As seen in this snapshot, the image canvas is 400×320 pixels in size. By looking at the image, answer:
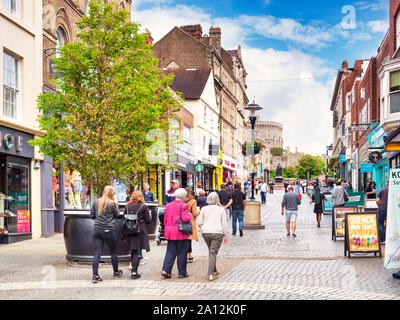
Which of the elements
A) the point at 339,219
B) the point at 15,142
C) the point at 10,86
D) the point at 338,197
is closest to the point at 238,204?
the point at 338,197

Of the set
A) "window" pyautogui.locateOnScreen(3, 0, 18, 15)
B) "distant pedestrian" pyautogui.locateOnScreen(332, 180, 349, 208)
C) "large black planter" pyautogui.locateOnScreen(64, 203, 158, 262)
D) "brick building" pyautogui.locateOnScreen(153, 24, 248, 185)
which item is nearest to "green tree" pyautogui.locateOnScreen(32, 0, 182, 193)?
"large black planter" pyautogui.locateOnScreen(64, 203, 158, 262)

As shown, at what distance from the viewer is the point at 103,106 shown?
1323cm

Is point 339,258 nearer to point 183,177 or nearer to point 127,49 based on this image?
point 127,49

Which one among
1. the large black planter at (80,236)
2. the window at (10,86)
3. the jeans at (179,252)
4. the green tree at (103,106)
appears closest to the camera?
the jeans at (179,252)

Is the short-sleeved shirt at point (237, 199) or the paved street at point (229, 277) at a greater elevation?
the short-sleeved shirt at point (237, 199)

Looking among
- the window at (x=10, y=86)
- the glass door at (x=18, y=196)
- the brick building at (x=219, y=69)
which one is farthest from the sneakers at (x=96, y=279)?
the brick building at (x=219, y=69)

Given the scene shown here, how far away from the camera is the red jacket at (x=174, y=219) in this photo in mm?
10055

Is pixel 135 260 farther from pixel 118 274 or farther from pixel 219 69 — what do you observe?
pixel 219 69

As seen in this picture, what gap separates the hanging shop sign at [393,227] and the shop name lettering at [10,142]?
11329mm

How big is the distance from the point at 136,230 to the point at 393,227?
4845 millimetres

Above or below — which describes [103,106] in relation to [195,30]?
below

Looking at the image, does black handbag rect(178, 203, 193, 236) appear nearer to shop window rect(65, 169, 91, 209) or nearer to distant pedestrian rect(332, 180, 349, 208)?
distant pedestrian rect(332, 180, 349, 208)

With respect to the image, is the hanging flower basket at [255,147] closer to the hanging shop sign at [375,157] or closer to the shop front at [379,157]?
the hanging shop sign at [375,157]
